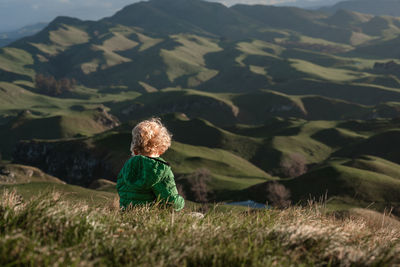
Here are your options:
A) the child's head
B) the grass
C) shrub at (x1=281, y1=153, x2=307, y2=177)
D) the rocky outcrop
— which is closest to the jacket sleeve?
the child's head

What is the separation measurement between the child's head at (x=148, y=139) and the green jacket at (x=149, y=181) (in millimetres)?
401

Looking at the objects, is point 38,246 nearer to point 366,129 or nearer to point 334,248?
point 334,248

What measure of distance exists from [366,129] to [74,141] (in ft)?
411

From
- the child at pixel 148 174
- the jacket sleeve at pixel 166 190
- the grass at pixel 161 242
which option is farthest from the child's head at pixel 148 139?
the grass at pixel 161 242

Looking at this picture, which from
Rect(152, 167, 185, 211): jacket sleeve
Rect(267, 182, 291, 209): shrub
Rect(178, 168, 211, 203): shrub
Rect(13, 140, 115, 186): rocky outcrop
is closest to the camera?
Rect(152, 167, 185, 211): jacket sleeve

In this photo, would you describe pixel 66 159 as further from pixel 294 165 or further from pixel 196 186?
pixel 294 165

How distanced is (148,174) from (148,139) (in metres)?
0.95

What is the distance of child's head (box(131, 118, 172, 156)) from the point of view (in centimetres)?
873

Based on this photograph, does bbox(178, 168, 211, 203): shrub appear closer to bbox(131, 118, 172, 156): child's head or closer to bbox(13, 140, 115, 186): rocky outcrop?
bbox(13, 140, 115, 186): rocky outcrop

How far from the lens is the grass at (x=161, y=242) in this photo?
4781mm

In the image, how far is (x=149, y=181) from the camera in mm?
8258

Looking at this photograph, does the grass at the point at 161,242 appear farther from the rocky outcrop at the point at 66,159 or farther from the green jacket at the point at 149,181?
the rocky outcrop at the point at 66,159

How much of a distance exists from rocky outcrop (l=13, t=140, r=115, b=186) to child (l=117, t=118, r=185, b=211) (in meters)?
112

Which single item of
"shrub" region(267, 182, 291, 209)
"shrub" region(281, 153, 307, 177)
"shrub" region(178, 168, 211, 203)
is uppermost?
"shrub" region(267, 182, 291, 209)
